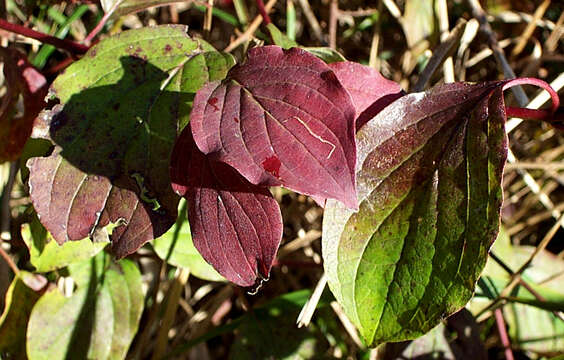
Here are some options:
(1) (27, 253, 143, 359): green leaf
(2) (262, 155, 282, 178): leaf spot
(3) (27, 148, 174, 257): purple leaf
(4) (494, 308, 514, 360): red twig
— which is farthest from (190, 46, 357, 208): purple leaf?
(4) (494, 308, 514, 360): red twig

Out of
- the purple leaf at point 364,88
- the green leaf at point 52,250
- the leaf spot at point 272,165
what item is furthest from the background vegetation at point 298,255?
the leaf spot at point 272,165

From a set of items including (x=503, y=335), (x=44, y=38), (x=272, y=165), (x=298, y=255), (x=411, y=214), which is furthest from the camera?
(x=298, y=255)

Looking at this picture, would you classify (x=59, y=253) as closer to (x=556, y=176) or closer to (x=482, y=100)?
(x=482, y=100)

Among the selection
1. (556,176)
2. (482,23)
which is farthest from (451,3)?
(556,176)

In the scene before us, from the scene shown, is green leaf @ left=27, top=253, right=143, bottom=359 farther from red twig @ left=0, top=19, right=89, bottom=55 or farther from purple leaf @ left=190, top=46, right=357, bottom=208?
purple leaf @ left=190, top=46, right=357, bottom=208

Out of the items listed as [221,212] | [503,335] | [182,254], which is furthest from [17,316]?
[503,335]

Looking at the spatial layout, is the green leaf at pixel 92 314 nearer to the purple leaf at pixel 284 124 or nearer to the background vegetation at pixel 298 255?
the background vegetation at pixel 298 255

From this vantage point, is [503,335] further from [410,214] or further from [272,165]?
[272,165]
